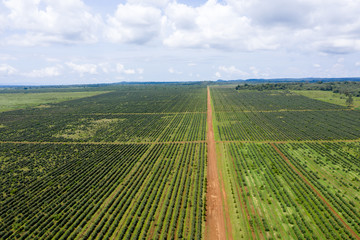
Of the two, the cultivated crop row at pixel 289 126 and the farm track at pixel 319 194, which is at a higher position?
the cultivated crop row at pixel 289 126

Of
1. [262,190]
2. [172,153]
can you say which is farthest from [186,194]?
[172,153]

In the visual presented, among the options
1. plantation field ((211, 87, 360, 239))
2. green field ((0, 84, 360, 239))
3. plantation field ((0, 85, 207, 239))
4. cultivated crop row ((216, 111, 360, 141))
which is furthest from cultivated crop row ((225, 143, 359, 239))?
cultivated crop row ((216, 111, 360, 141))

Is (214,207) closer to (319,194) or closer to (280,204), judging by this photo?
(280,204)

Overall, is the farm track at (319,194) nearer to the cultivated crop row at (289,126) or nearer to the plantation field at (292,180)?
the plantation field at (292,180)

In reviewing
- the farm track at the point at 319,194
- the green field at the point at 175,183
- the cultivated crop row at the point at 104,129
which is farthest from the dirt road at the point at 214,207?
the cultivated crop row at the point at 104,129

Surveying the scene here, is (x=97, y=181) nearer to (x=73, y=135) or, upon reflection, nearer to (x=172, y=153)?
(x=172, y=153)

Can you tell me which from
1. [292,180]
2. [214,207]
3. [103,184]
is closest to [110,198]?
[103,184]

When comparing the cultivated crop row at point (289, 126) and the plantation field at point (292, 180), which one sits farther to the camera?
the cultivated crop row at point (289, 126)

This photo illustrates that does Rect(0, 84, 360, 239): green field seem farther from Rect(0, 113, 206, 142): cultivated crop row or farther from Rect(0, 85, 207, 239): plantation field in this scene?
Rect(0, 113, 206, 142): cultivated crop row
